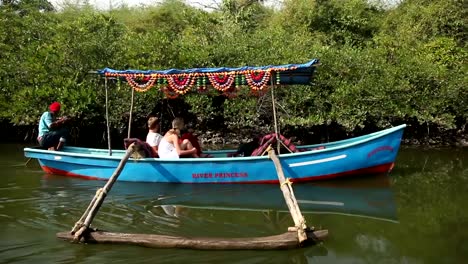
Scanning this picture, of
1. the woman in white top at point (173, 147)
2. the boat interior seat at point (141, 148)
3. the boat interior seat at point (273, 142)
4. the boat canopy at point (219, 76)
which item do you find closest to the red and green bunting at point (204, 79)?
the boat canopy at point (219, 76)

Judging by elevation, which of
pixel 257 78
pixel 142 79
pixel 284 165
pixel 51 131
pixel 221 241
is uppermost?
pixel 142 79

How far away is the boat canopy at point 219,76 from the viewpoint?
8.20 metres

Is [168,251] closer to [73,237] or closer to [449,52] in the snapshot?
[73,237]

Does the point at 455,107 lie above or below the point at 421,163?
above

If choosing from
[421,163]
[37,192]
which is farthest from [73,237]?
[421,163]

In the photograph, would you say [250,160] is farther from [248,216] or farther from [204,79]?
[204,79]

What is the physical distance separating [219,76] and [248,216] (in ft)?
8.94

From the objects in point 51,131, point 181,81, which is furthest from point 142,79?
point 51,131

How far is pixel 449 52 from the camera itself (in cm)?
1535

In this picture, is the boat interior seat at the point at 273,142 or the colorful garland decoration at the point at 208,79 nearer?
the colorful garland decoration at the point at 208,79

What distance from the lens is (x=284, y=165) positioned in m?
8.29

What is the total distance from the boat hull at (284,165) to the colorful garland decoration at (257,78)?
1.28 meters

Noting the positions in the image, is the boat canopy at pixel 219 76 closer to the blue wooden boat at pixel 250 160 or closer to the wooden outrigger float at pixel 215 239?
the blue wooden boat at pixel 250 160

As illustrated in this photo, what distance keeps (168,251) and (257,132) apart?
9321 millimetres
